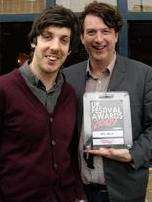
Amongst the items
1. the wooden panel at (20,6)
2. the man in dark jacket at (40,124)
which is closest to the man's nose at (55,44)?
the man in dark jacket at (40,124)

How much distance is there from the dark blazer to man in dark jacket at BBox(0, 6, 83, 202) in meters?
0.36

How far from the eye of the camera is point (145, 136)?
310 cm

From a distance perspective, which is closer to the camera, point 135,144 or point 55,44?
point 55,44

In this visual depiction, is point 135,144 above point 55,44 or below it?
below

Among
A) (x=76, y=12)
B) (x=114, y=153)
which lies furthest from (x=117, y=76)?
(x=76, y=12)

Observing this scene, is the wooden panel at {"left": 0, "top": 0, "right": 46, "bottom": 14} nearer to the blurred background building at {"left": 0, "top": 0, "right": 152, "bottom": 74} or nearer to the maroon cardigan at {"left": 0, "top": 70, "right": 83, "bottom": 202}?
the blurred background building at {"left": 0, "top": 0, "right": 152, "bottom": 74}

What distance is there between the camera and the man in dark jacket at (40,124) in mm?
2527

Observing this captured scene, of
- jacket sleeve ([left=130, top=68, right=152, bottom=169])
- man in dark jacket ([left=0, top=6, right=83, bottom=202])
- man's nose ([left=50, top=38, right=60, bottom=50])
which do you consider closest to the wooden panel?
jacket sleeve ([left=130, top=68, right=152, bottom=169])

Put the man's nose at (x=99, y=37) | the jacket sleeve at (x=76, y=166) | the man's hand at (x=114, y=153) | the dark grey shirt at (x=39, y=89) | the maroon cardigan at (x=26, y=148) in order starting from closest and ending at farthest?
the maroon cardigan at (x=26, y=148)
the dark grey shirt at (x=39, y=89)
the jacket sleeve at (x=76, y=166)
the man's hand at (x=114, y=153)
the man's nose at (x=99, y=37)

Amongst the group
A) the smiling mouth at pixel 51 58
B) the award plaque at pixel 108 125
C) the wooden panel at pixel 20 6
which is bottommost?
the award plaque at pixel 108 125

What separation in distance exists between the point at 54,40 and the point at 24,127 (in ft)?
1.57

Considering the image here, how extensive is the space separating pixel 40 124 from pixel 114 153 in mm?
634

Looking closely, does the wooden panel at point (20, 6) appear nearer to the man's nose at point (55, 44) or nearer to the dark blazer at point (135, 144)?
the dark blazer at point (135, 144)

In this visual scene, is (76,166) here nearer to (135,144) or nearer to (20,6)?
(135,144)
